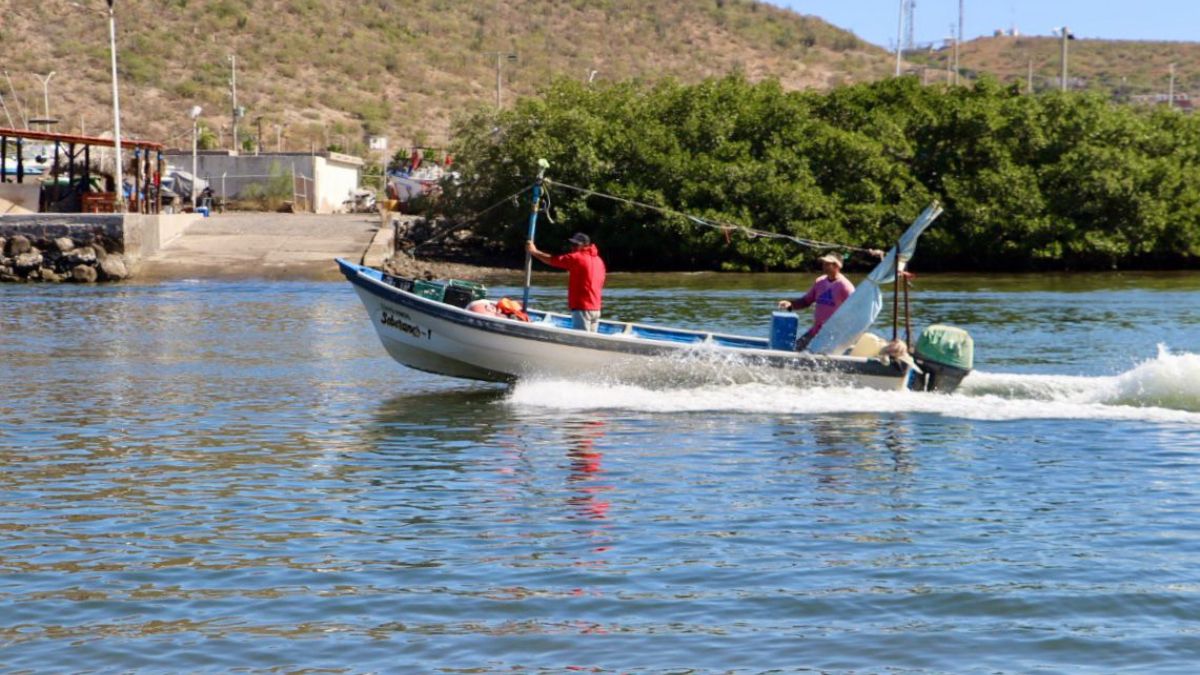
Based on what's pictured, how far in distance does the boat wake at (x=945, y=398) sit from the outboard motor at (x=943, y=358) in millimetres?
186

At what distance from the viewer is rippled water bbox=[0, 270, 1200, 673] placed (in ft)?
31.5

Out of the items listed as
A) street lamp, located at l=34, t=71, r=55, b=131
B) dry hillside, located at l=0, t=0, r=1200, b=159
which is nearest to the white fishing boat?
street lamp, located at l=34, t=71, r=55, b=131

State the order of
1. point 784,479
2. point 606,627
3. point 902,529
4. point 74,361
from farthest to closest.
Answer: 1. point 74,361
2. point 784,479
3. point 902,529
4. point 606,627

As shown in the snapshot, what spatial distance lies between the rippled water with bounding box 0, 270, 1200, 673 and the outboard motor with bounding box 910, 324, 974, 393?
0.26 meters

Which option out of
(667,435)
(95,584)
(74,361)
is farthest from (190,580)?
(74,361)

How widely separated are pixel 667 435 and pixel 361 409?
177 inches

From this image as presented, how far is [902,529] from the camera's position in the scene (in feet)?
41.5

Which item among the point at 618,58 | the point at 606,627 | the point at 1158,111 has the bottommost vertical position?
the point at 606,627

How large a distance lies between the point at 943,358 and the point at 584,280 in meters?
4.44

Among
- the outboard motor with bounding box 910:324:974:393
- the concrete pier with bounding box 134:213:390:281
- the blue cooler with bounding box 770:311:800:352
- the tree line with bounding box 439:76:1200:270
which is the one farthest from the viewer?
the tree line with bounding box 439:76:1200:270

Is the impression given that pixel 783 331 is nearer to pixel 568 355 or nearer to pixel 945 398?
pixel 945 398

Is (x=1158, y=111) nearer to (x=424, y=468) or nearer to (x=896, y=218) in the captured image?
(x=896, y=218)

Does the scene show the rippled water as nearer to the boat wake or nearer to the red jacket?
the boat wake

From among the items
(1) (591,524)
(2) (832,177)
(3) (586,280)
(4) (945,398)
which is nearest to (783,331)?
(4) (945,398)
